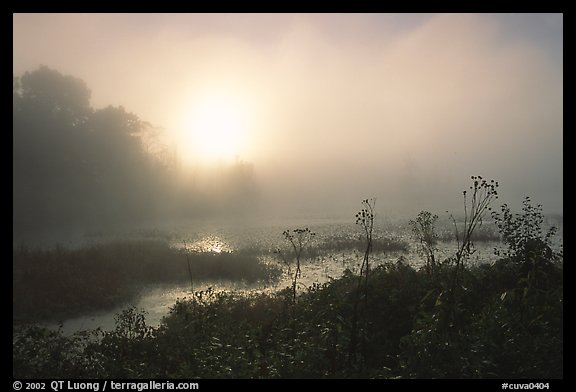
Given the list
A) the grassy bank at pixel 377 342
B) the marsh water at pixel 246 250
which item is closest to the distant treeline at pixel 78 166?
the marsh water at pixel 246 250

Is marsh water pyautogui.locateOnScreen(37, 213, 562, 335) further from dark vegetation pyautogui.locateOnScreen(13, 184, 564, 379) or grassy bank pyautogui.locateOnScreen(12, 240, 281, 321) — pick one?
dark vegetation pyautogui.locateOnScreen(13, 184, 564, 379)

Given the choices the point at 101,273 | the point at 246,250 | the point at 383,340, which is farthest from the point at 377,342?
the point at 246,250

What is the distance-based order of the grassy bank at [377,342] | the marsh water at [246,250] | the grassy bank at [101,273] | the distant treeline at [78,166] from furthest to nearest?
1. the distant treeline at [78,166]
2. the grassy bank at [101,273]
3. the marsh water at [246,250]
4. the grassy bank at [377,342]

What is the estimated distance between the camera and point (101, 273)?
20.6m

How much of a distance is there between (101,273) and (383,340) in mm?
17980

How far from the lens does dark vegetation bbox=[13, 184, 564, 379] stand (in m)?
5.90

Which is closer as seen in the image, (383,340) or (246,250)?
(383,340)

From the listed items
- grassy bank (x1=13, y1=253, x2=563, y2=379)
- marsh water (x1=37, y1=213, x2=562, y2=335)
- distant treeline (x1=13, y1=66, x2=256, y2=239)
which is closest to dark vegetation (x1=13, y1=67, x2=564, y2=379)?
grassy bank (x1=13, y1=253, x2=563, y2=379)

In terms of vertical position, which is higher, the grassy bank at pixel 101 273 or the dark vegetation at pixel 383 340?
the dark vegetation at pixel 383 340

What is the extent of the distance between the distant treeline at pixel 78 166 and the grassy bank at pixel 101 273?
2275 centimetres

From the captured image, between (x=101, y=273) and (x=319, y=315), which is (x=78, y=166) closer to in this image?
(x=101, y=273)

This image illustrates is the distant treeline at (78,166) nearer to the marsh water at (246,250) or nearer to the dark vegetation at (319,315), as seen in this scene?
the marsh water at (246,250)

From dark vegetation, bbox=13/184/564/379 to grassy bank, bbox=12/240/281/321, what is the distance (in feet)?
30.2

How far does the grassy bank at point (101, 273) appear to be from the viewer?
16438 millimetres
